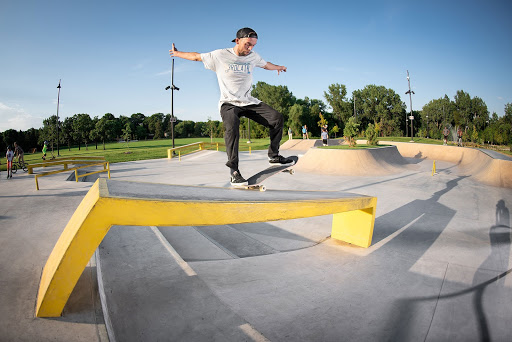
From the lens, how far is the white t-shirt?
143 inches

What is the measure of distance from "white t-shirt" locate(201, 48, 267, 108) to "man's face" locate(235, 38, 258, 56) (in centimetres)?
7

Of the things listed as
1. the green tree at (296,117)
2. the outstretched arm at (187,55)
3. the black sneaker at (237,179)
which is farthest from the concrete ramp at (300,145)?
the green tree at (296,117)

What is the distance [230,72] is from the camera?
11.9 feet

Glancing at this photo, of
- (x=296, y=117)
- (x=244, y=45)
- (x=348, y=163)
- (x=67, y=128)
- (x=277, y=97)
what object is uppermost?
(x=277, y=97)

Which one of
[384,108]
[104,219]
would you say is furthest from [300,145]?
[384,108]

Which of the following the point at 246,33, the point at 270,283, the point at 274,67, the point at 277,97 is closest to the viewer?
the point at 270,283

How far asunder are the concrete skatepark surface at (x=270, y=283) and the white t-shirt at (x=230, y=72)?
2.33m

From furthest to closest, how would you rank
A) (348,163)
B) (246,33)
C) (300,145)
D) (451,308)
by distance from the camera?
(300,145), (348,163), (246,33), (451,308)

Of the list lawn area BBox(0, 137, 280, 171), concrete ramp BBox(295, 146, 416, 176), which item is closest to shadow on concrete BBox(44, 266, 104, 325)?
→ concrete ramp BBox(295, 146, 416, 176)

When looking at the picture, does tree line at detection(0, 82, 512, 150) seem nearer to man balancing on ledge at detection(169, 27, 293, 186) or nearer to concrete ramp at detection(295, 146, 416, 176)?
concrete ramp at detection(295, 146, 416, 176)

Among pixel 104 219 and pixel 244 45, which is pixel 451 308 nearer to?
pixel 104 219

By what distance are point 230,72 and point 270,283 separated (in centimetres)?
285

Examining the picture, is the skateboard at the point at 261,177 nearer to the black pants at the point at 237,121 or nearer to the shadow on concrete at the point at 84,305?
the black pants at the point at 237,121

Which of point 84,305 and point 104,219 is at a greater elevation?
point 104,219
